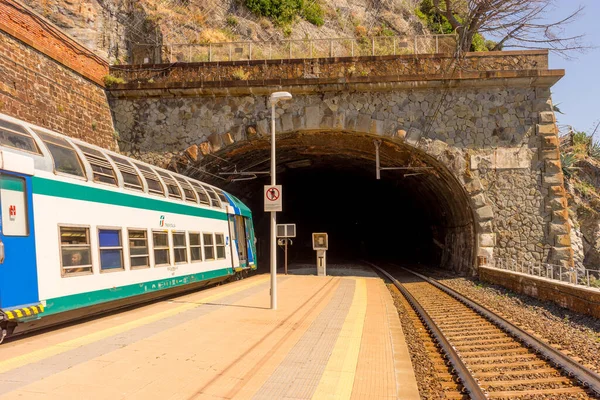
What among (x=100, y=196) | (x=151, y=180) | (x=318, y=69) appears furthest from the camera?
(x=318, y=69)

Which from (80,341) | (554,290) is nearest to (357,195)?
(554,290)

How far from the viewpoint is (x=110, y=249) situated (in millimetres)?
9758

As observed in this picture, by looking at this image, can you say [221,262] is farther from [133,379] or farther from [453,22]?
[453,22]

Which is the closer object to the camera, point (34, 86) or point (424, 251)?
point (34, 86)

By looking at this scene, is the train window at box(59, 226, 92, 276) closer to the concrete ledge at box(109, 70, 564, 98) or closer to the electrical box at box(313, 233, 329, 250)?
the concrete ledge at box(109, 70, 564, 98)

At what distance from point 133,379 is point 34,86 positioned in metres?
12.8

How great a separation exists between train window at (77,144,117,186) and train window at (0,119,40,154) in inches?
62.2

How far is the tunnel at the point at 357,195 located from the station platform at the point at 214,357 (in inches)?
457

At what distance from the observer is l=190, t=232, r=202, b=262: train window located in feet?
45.9

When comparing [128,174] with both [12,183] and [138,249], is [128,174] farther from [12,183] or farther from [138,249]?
[12,183]

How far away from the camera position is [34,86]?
51.0 feet

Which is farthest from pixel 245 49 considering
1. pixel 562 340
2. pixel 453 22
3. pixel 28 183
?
pixel 562 340

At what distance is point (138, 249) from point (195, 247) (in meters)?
3.37

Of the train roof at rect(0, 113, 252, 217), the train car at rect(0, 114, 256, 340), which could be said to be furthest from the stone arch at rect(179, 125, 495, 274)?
the train car at rect(0, 114, 256, 340)
